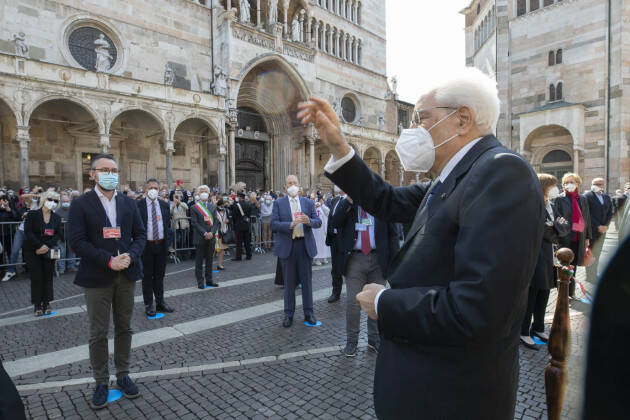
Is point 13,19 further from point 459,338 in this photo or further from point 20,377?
point 459,338

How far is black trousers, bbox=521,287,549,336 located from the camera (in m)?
4.71

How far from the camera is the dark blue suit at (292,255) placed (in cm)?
554

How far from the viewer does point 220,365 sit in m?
4.18

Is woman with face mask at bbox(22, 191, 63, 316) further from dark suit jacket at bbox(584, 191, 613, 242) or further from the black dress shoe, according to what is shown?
dark suit jacket at bbox(584, 191, 613, 242)

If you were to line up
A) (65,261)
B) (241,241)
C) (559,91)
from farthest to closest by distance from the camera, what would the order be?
1. (559,91)
2. (241,241)
3. (65,261)

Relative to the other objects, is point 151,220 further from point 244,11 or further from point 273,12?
point 273,12

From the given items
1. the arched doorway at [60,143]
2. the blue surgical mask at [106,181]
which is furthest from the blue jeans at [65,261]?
the arched doorway at [60,143]

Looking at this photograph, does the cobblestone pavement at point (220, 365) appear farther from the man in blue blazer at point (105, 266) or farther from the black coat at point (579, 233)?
the black coat at point (579, 233)

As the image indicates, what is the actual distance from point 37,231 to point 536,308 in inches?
312

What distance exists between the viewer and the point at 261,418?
10.5 ft

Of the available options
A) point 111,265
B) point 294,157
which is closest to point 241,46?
point 294,157

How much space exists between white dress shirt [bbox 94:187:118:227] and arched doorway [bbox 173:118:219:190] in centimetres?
1812

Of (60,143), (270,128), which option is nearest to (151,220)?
(60,143)

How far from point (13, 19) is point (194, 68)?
824 cm
